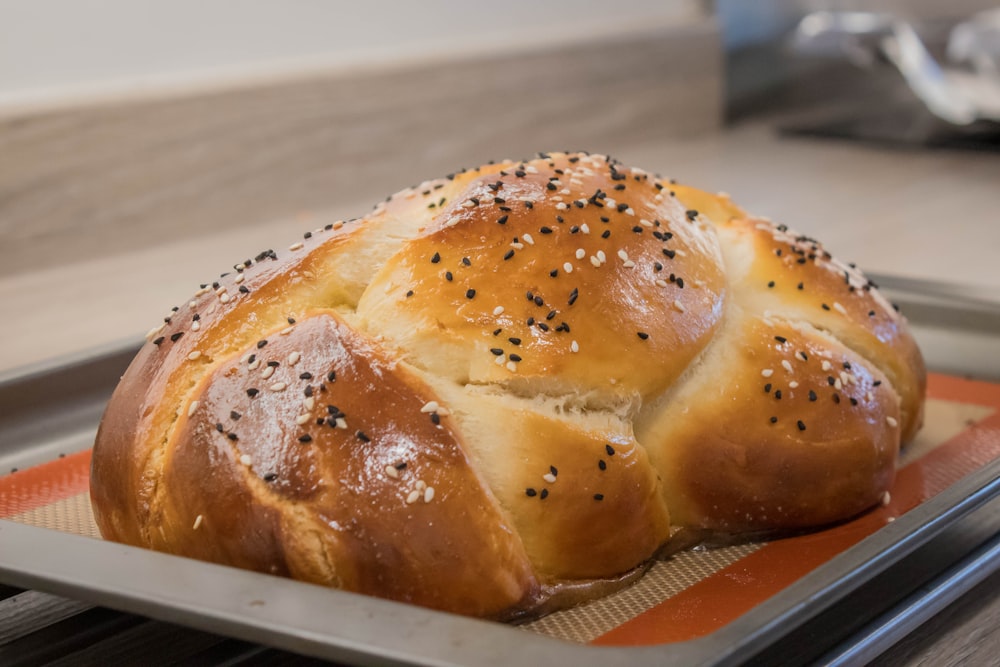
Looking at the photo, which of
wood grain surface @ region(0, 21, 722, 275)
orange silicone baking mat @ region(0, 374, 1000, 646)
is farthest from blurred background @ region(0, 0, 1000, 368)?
orange silicone baking mat @ region(0, 374, 1000, 646)

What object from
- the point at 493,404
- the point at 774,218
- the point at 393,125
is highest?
the point at 493,404

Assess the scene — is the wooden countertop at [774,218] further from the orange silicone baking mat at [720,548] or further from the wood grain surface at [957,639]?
the wood grain surface at [957,639]

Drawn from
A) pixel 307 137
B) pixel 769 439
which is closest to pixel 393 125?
pixel 307 137

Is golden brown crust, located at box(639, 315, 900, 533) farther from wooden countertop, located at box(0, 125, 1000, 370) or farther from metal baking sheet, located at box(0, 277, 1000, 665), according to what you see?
wooden countertop, located at box(0, 125, 1000, 370)

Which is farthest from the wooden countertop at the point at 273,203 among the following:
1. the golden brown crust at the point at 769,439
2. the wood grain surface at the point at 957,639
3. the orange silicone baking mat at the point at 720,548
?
the wood grain surface at the point at 957,639

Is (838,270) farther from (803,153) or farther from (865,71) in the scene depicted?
(865,71)

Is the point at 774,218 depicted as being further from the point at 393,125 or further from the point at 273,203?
the point at 273,203

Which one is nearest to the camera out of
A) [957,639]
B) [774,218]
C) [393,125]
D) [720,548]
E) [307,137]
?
[957,639]
